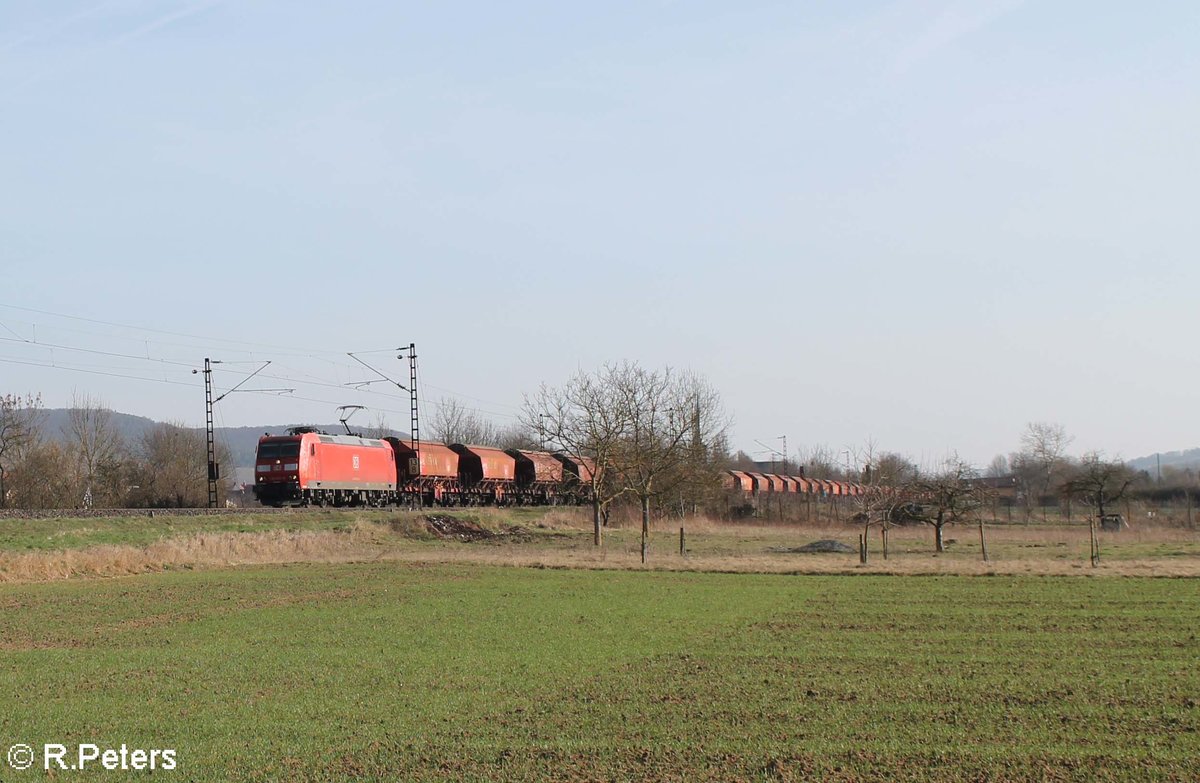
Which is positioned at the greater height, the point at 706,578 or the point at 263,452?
the point at 263,452

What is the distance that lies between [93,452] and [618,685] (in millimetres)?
83408

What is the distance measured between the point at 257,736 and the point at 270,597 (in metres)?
15.9

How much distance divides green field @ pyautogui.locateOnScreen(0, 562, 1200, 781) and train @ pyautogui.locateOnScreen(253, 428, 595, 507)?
97.3ft

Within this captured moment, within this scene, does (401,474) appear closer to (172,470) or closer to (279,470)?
(279,470)

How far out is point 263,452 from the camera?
56719mm

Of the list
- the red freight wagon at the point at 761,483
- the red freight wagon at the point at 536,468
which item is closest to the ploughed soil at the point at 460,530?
the red freight wagon at the point at 536,468

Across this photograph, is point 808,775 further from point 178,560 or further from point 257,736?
point 178,560

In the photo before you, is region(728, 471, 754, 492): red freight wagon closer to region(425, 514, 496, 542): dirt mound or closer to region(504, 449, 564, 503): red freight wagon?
region(504, 449, 564, 503): red freight wagon

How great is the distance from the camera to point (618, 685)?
14430 millimetres

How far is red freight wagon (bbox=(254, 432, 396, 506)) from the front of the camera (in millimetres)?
A: 55812

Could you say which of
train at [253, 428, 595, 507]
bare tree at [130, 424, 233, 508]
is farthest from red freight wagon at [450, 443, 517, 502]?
bare tree at [130, 424, 233, 508]

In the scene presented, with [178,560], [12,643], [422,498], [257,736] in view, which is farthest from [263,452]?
[257,736]

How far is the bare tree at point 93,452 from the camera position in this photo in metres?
72.1

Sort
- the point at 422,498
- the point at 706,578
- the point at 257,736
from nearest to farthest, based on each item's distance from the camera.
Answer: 1. the point at 257,736
2. the point at 706,578
3. the point at 422,498
